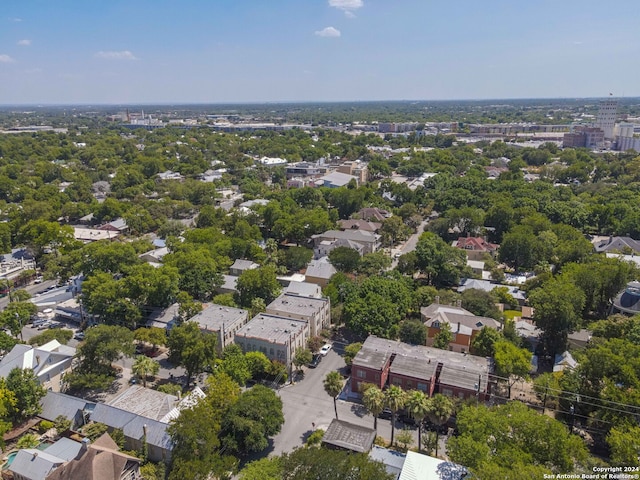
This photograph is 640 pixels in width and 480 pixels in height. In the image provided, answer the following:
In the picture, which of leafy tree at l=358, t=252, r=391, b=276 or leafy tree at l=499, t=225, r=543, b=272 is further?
leafy tree at l=499, t=225, r=543, b=272

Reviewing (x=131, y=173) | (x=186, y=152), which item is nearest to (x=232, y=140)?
(x=186, y=152)

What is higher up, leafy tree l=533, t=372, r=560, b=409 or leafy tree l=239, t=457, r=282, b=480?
leafy tree l=239, t=457, r=282, b=480

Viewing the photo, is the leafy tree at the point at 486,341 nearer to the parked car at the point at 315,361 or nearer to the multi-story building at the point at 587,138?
the parked car at the point at 315,361

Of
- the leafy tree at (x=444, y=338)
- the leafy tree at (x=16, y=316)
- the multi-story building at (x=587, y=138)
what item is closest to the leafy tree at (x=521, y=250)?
the leafy tree at (x=444, y=338)

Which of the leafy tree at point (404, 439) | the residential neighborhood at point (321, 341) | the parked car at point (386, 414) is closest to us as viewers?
the residential neighborhood at point (321, 341)

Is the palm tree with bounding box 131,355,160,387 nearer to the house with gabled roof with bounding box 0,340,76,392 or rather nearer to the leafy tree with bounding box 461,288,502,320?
the house with gabled roof with bounding box 0,340,76,392

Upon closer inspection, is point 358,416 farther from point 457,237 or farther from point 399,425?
point 457,237

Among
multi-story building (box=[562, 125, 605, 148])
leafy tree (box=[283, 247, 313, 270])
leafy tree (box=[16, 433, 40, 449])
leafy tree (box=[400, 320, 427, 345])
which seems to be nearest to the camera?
leafy tree (box=[16, 433, 40, 449])

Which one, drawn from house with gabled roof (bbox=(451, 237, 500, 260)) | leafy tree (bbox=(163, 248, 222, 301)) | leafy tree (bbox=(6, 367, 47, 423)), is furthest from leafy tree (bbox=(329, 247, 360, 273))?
leafy tree (bbox=(6, 367, 47, 423))

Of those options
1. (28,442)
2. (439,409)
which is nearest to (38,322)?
(28,442)
